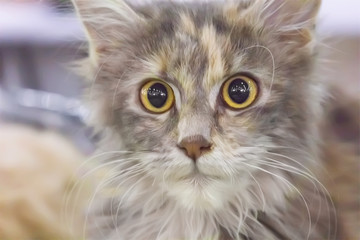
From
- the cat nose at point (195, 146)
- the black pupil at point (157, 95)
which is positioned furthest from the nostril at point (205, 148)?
the black pupil at point (157, 95)

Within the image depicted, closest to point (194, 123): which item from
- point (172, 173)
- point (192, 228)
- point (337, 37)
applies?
point (172, 173)

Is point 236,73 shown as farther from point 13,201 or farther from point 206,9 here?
point 13,201

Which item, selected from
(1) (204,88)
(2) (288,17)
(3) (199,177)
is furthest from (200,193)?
(2) (288,17)

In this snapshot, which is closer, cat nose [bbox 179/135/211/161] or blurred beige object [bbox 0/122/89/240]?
cat nose [bbox 179/135/211/161]

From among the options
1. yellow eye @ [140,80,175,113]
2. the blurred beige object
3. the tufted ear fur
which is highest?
the tufted ear fur

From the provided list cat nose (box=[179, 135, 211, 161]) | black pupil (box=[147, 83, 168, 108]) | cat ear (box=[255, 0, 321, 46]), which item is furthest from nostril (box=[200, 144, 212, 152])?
cat ear (box=[255, 0, 321, 46])

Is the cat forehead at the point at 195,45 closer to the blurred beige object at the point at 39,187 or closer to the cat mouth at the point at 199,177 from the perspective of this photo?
the cat mouth at the point at 199,177

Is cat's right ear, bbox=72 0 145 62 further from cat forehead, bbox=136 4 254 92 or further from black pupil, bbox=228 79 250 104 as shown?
black pupil, bbox=228 79 250 104
